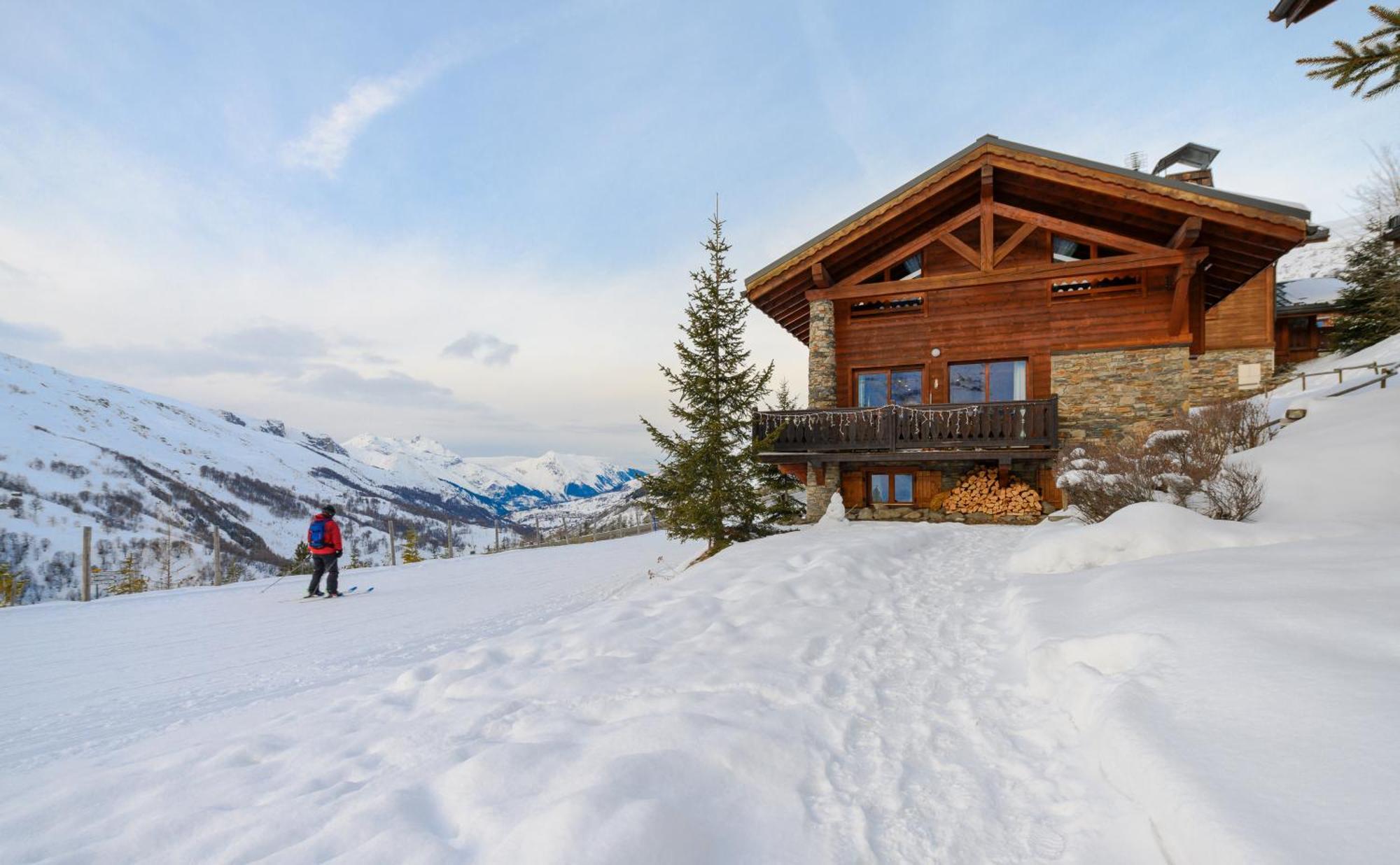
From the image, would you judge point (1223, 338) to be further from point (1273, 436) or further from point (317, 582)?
point (317, 582)

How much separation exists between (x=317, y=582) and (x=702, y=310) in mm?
9723

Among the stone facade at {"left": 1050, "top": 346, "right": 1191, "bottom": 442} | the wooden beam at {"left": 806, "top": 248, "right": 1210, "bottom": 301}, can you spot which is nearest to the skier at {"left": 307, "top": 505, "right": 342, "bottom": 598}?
the wooden beam at {"left": 806, "top": 248, "right": 1210, "bottom": 301}

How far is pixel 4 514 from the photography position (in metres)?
85.4

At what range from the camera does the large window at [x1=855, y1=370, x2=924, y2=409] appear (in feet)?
48.9

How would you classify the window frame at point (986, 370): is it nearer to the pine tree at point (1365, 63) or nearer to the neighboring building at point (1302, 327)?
the pine tree at point (1365, 63)

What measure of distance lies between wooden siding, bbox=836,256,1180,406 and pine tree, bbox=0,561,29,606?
20717mm

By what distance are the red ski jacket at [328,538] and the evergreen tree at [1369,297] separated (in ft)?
120

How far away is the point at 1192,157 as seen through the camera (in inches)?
904

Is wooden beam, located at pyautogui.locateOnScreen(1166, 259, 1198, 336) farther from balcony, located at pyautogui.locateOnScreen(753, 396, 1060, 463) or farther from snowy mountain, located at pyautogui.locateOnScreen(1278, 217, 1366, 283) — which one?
snowy mountain, located at pyautogui.locateOnScreen(1278, 217, 1366, 283)

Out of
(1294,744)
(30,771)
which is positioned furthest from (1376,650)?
(30,771)

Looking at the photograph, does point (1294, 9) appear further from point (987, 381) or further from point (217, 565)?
point (217, 565)

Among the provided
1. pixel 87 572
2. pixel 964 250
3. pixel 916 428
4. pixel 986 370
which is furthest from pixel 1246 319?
pixel 87 572

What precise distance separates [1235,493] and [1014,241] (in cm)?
867

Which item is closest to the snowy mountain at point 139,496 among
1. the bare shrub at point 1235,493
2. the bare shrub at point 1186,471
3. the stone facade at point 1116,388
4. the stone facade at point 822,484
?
the stone facade at point 822,484
